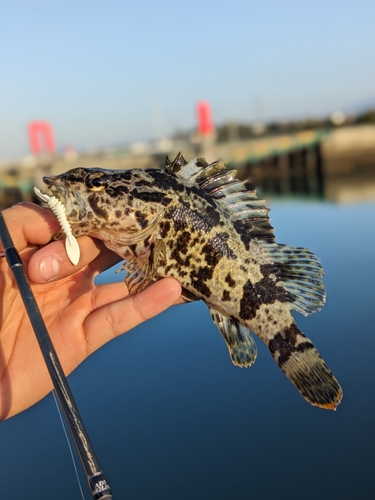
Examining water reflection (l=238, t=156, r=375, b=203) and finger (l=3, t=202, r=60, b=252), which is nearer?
finger (l=3, t=202, r=60, b=252)

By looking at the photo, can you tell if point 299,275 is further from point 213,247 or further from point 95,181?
point 95,181

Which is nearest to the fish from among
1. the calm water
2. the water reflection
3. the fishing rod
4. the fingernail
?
the fingernail

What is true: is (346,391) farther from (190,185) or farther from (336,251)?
(336,251)

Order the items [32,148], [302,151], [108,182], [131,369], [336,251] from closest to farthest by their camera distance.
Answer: [108,182] < [131,369] < [336,251] < [32,148] < [302,151]

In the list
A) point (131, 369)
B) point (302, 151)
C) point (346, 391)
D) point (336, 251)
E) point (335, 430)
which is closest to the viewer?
point (335, 430)

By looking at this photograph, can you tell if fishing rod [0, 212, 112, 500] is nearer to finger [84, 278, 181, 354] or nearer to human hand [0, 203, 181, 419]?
human hand [0, 203, 181, 419]

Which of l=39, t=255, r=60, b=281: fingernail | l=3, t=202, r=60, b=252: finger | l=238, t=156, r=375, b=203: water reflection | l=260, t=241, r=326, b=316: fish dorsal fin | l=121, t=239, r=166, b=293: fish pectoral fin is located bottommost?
l=238, t=156, r=375, b=203: water reflection

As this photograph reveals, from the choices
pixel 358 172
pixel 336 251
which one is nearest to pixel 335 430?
pixel 336 251
